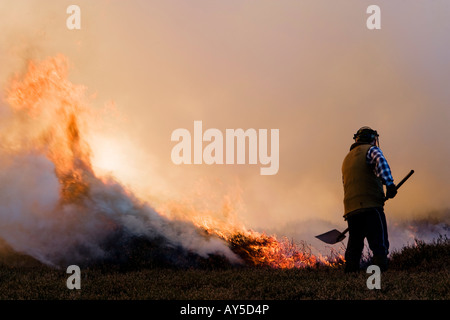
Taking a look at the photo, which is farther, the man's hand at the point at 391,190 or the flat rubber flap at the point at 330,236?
the flat rubber flap at the point at 330,236

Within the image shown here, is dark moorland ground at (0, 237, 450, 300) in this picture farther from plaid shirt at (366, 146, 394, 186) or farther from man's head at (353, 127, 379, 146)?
man's head at (353, 127, 379, 146)

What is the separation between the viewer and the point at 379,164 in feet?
29.9

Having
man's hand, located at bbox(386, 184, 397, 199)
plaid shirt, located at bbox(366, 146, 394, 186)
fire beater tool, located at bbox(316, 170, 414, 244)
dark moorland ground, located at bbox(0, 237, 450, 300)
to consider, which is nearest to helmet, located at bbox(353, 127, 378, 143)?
plaid shirt, located at bbox(366, 146, 394, 186)

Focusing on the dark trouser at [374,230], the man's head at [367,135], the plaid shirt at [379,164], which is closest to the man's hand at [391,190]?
the plaid shirt at [379,164]

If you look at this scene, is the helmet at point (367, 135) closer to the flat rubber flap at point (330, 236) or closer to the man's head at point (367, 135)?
the man's head at point (367, 135)

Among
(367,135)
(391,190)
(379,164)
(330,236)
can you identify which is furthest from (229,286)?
(367,135)

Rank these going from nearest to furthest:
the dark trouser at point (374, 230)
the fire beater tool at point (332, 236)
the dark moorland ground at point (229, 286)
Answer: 1. the dark moorland ground at point (229, 286)
2. the dark trouser at point (374, 230)
3. the fire beater tool at point (332, 236)

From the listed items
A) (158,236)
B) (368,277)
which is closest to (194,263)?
(158,236)

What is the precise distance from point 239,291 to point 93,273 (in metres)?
4.86

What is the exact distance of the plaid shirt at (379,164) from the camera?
8.96 m

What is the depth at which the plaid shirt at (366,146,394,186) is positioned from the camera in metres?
8.96

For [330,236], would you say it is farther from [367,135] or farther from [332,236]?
[367,135]
